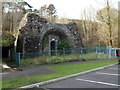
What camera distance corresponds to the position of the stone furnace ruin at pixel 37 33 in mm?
15352

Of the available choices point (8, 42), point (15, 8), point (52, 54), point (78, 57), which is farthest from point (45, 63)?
point (15, 8)

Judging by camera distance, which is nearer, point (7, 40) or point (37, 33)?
point (37, 33)

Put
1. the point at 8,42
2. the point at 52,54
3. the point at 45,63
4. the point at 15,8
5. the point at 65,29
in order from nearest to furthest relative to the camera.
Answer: the point at 45,63 < the point at 52,54 < the point at 65,29 < the point at 8,42 < the point at 15,8

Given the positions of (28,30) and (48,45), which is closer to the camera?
(28,30)

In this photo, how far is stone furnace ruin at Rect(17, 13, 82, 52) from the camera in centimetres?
1535

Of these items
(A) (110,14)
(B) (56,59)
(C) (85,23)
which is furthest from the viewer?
(C) (85,23)

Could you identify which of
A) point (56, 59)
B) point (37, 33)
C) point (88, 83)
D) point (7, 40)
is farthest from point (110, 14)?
point (88, 83)

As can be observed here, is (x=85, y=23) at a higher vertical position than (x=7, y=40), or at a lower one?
higher

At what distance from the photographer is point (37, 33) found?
1628cm

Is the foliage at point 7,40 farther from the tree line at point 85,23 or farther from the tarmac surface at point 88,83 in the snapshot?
the tarmac surface at point 88,83

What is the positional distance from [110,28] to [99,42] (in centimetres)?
965

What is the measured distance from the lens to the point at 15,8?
27750mm

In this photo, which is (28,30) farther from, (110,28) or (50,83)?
(110,28)

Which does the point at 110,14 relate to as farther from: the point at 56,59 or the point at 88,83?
the point at 88,83
